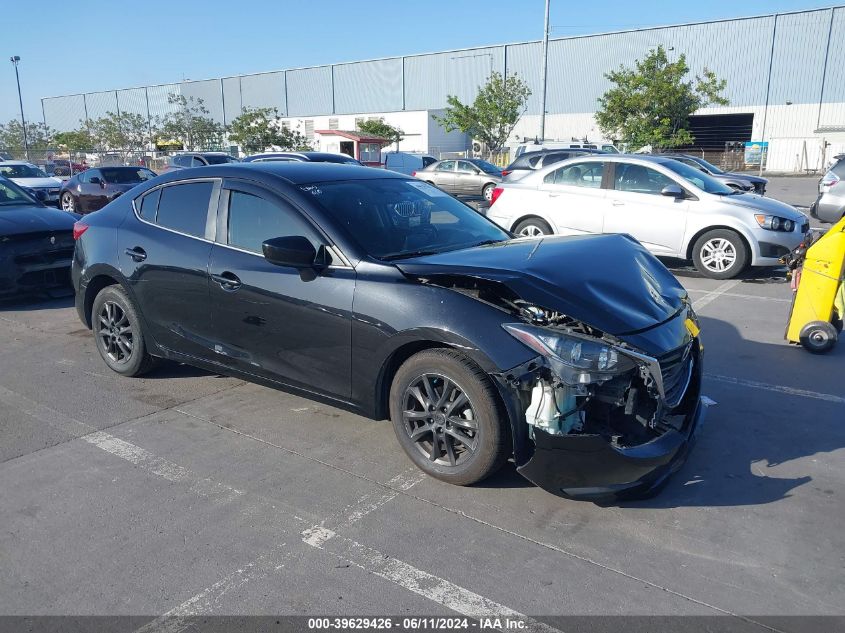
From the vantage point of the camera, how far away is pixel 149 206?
538 cm

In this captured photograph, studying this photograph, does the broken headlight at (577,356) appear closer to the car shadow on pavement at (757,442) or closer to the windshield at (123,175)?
the car shadow on pavement at (757,442)

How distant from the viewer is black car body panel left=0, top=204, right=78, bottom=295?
26.4 feet

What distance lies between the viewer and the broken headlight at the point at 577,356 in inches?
131

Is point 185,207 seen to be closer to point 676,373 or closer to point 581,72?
point 676,373

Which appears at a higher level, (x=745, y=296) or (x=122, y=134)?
(x=122, y=134)

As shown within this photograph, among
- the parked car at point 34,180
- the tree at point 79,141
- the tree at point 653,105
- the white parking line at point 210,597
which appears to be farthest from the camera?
the tree at point 79,141

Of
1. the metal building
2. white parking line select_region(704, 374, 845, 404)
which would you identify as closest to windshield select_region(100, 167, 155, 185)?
white parking line select_region(704, 374, 845, 404)

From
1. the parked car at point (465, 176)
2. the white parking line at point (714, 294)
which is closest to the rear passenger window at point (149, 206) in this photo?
the white parking line at point (714, 294)

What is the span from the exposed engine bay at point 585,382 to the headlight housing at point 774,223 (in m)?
6.91

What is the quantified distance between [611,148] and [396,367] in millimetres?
29593

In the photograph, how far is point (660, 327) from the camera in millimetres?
3705

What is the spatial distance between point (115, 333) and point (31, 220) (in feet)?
12.5

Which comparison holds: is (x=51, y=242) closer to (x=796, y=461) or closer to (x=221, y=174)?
(x=221, y=174)

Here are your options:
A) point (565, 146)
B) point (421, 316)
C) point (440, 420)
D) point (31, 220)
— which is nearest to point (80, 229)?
point (31, 220)
